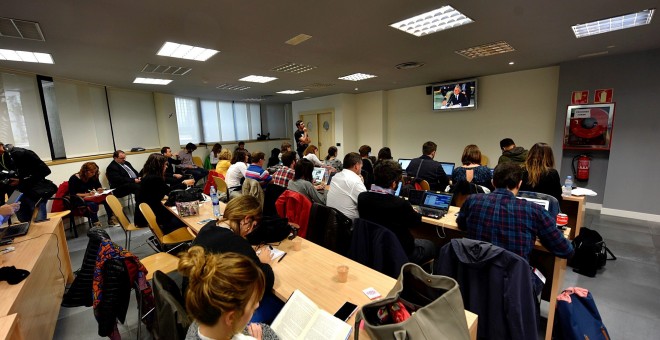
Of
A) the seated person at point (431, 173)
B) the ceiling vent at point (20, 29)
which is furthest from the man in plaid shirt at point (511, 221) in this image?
the ceiling vent at point (20, 29)

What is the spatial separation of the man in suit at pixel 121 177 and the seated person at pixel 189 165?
181 cm

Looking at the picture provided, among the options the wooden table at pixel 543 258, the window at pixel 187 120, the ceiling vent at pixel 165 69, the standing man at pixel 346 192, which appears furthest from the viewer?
the window at pixel 187 120

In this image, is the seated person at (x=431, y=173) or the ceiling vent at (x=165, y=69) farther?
the ceiling vent at (x=165, y=69)

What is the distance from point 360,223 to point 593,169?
5.34m

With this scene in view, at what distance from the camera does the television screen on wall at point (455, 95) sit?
6.26 meters

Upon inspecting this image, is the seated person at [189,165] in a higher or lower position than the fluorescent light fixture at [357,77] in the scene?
lower

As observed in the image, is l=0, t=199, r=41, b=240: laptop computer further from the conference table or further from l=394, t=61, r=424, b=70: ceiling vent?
l=394, t=61, r=424, b=70: ceiling vent

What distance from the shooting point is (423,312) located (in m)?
0.98

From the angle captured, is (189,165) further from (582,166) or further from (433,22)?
(582,166)

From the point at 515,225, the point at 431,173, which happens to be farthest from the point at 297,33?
the point at 515,225

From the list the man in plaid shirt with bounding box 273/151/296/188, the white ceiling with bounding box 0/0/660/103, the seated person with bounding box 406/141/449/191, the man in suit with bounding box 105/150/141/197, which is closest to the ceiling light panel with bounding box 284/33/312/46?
the white ceiling with bounding box 0/0/660/103

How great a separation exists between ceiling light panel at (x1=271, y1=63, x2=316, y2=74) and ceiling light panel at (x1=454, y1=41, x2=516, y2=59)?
95.5 inches

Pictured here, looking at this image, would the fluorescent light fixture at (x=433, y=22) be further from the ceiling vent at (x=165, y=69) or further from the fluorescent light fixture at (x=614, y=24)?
the ceiling vent at (x=165, y=69)

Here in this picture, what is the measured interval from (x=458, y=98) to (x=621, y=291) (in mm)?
4744
